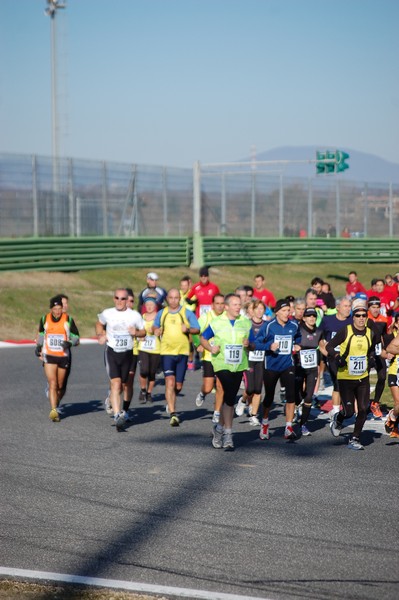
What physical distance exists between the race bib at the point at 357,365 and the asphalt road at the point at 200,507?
0.95m

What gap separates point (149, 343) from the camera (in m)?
16.7

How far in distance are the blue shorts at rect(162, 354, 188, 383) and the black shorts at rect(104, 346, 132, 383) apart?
26.4 inches

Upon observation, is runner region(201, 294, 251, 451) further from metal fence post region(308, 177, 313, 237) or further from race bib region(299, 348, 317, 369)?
metal fence post region(308, 177, 313, 237)

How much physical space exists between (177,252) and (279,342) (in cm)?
2745

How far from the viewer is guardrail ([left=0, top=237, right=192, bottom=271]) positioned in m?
34.3

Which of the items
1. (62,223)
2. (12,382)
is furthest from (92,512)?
(62,223)

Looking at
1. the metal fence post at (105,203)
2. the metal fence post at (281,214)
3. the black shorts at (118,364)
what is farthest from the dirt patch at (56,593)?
the metal fence post at (281,214)

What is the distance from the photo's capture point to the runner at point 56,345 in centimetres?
1498

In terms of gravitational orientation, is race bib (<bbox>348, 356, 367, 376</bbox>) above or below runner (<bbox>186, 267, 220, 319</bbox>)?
below

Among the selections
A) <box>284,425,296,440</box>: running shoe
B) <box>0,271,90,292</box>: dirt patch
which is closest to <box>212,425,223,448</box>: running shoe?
<box>284,425,296,440</box>: running shoe

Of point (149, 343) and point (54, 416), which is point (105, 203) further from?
point (54, 416)

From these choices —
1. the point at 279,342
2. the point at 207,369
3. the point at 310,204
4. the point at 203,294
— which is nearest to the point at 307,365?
the point at 279,342

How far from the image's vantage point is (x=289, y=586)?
23.7 ft

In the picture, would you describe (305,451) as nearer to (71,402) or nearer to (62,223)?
(71,402)
